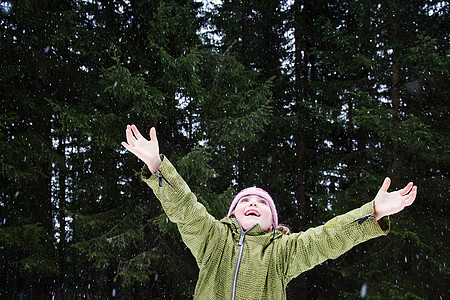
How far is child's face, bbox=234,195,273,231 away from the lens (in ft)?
7.21

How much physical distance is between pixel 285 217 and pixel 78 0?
7.75 meters

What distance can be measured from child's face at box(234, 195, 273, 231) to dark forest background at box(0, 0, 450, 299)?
4.48 meters

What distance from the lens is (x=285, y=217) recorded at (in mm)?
10945

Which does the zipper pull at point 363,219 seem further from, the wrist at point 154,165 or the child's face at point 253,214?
the wrist at point 154,165

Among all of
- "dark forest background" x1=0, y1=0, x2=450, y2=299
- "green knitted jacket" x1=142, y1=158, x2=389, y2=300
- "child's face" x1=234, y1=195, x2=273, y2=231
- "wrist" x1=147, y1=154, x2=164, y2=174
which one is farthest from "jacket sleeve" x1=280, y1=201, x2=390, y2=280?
"dark forest background" x1=0, y1=0, x2=450, y2=299

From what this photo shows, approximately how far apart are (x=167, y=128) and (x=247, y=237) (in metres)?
6.79

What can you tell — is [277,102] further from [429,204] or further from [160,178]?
[160,178]

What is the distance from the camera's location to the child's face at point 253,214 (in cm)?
220

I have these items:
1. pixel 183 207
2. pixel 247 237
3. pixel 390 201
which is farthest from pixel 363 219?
pixel 183 207

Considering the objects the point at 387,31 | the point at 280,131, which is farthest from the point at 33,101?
the point at 387,31

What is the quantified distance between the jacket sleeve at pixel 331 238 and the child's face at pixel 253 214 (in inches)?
6.8

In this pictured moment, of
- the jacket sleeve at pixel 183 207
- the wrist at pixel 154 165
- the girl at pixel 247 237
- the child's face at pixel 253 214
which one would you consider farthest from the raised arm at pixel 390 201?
the wrist at pixel 154 165

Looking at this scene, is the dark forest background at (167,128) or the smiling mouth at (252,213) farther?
the dark forest background at (167,128)

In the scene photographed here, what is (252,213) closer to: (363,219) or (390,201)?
(363,219)
